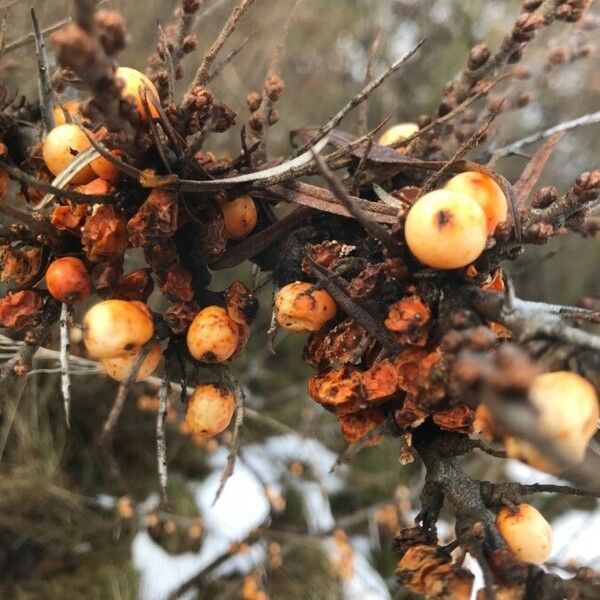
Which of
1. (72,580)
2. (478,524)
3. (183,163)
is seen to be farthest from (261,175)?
(72,580)

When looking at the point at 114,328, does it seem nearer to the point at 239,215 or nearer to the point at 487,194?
the point at 239,215

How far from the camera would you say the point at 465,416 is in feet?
1.57

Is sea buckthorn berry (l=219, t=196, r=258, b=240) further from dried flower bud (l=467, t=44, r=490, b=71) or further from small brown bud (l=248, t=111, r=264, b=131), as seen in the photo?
dried flower bud (l=467, t=44, r=490, b=71)

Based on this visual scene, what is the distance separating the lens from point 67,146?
54 cm

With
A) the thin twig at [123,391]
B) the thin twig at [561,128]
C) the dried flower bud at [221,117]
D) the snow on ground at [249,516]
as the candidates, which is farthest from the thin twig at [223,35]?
the snow on ground at [249,516]

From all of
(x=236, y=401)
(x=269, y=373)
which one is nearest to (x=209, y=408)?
(x=236, y=401)

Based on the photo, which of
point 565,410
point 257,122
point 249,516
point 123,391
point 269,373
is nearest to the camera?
point 565,410

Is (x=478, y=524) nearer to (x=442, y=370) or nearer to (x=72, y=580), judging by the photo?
(x=442, y=370)

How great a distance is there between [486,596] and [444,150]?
1.93ft

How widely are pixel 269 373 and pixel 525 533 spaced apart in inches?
54.2

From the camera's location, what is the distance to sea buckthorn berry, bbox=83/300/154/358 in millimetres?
483

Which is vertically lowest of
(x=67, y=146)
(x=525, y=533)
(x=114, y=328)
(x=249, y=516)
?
(x=249, y=516)

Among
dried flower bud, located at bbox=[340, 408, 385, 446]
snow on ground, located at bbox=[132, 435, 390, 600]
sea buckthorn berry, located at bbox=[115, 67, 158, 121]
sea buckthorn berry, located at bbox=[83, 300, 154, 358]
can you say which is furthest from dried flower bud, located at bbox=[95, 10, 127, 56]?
snow on ground, located at bbox=[132, 435, 390, 600]

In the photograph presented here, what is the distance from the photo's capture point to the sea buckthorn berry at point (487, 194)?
18.5 inches
